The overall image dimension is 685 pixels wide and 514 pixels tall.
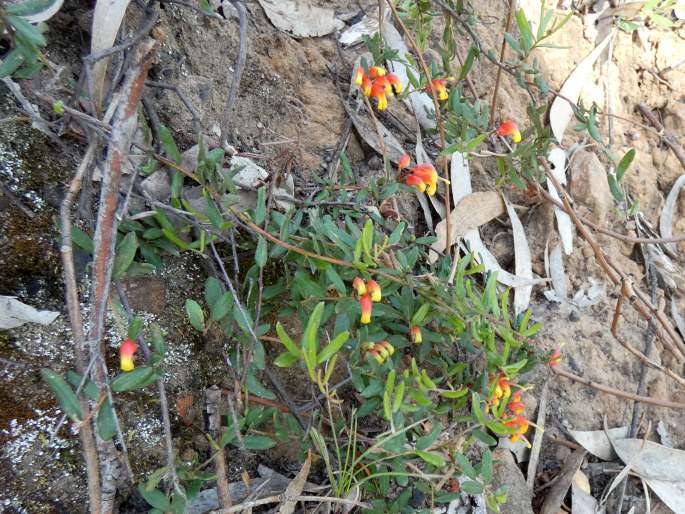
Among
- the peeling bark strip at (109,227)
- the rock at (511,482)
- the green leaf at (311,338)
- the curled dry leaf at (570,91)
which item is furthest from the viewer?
the curled dry leaf at (570,91)

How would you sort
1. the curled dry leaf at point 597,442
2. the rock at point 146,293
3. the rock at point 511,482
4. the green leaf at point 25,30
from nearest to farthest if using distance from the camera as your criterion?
the green leaf at point 25,30
the rock at point 146,293
the rock at point 511,482
the curled dry leaf at point 597,442

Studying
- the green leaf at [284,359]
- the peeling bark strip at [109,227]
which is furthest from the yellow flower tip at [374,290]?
the peeling bark strip at [109,227]

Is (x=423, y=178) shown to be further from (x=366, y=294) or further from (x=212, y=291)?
(x=212, y=291)

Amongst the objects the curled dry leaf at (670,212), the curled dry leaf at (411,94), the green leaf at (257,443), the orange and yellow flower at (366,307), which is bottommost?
the green leaf at (257,443)

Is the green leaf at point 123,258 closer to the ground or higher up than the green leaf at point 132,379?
higher up

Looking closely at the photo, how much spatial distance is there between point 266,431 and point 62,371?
1.78ft

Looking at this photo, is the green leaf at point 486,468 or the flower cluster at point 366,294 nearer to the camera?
the flower cluster at point 366,294

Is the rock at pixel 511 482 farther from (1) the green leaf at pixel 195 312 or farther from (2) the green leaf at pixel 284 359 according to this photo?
(1) the green leaf at pixel 195 312

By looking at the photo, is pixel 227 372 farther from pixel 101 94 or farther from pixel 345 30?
pixel 345 30

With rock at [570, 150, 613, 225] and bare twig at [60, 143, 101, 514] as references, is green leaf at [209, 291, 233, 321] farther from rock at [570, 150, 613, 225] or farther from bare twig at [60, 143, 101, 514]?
rock at [570, 150, 613, 225]

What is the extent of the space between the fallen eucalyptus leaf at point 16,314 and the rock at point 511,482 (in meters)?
1.38

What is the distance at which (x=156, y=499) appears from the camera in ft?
3.70

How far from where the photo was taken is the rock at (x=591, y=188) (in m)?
2.31

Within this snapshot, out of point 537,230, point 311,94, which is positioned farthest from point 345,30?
point 537,230
